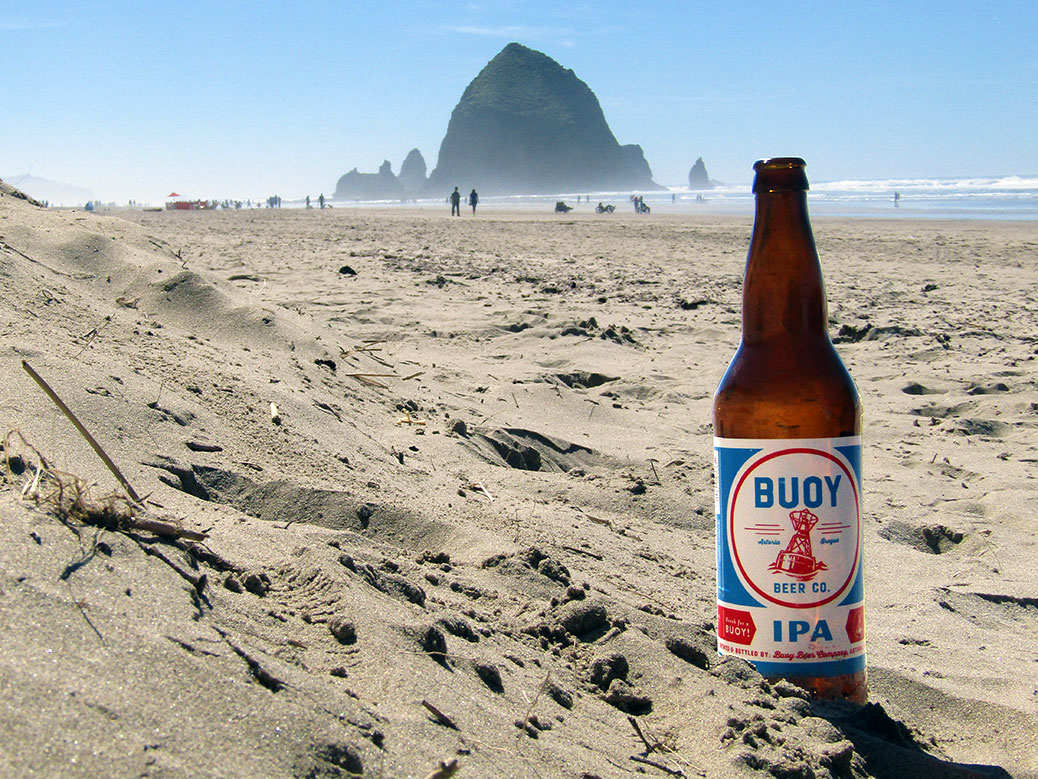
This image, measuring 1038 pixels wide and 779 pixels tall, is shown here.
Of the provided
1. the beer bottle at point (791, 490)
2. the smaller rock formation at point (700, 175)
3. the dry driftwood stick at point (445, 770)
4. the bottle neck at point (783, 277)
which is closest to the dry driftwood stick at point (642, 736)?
the beer bottle at point (791, 490)

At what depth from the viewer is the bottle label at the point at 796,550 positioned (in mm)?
1681

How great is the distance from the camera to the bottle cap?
181 centimetres

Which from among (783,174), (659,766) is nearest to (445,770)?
(659,766)

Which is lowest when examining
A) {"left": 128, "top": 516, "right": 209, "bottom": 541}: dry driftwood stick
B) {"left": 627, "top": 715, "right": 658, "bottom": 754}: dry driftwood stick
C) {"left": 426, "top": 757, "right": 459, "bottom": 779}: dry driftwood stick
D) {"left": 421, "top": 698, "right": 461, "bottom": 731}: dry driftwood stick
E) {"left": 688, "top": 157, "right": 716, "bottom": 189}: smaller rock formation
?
{"left": 627, "top": 715, "right": 658, "bottom": 754}: dry driftwood stick

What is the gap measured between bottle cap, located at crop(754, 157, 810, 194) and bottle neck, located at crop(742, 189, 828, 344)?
1 centimetres

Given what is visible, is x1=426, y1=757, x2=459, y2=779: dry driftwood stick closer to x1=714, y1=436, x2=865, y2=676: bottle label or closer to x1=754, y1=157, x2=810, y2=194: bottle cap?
x1=714, y1=436, x2=865, y2=676: bottle label

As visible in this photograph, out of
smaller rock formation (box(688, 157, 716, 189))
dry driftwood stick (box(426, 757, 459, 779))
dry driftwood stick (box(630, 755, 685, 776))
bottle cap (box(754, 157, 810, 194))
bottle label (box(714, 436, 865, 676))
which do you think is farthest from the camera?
smaller rock formation (box(688, 157, 716, 189))

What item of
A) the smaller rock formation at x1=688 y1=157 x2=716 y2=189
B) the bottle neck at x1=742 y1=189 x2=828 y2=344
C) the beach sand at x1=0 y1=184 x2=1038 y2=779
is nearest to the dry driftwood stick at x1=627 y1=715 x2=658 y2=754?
the beach sand at x1=0 y1=184 x2=1038 y2=779

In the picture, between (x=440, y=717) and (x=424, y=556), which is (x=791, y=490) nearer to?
(x=440, y=717)

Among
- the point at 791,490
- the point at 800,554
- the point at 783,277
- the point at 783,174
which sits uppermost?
the point at 783,174

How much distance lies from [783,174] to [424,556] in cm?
125

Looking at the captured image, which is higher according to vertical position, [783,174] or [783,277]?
[783,174]

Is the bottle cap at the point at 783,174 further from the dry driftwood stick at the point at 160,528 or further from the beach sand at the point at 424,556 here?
the dry driftwood stick at the point at 160,528

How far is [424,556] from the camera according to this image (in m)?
2.25
